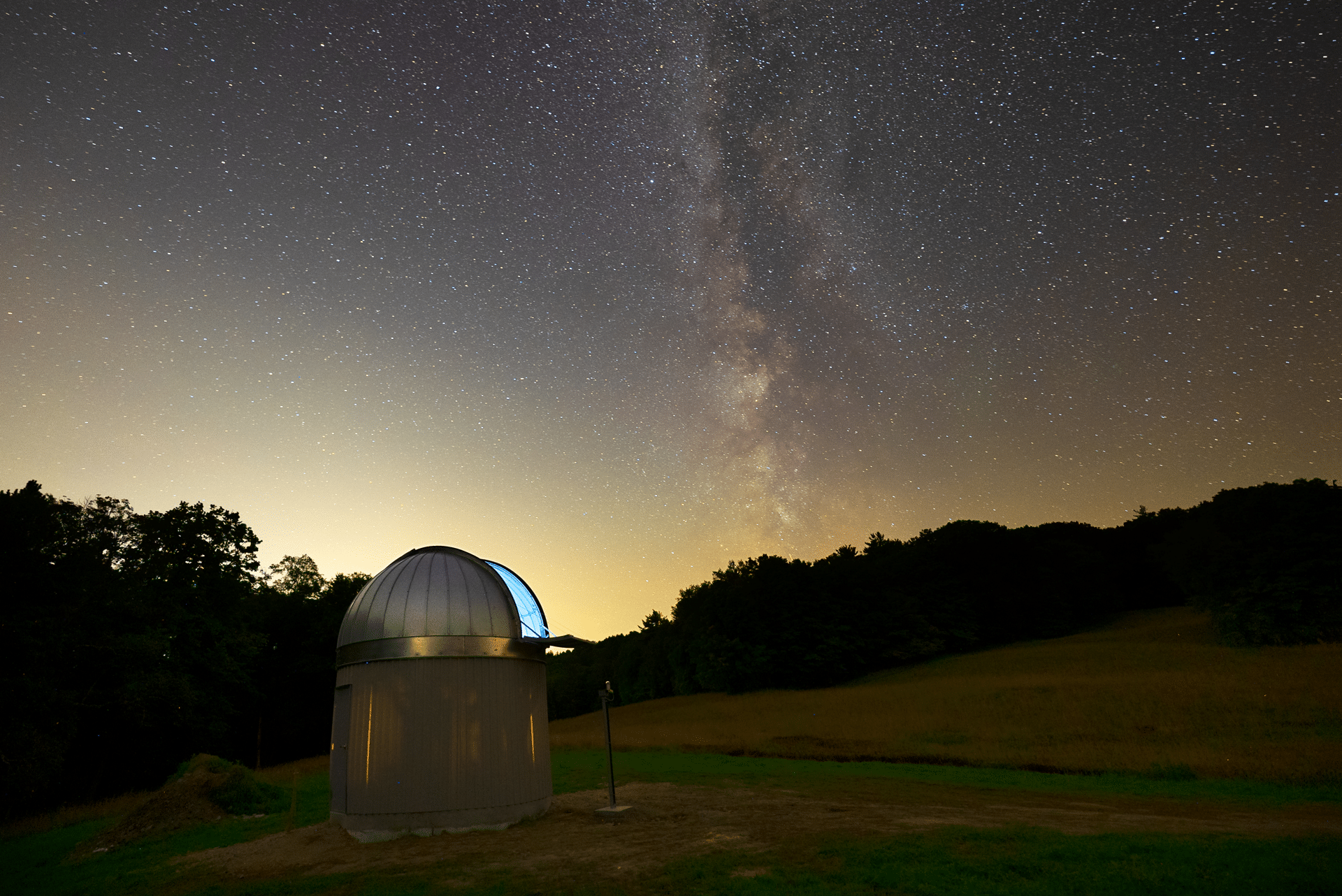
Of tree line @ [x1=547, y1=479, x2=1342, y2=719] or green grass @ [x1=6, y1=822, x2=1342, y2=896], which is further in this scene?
tree line @ [x1=547, y1=479, x2=1342, y2=719]

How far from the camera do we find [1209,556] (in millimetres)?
→ 46344

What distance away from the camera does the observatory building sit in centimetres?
1169

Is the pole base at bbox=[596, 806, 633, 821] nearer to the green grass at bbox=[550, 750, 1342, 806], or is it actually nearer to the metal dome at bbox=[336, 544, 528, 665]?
the metal dome at bbox=[336, 544, 528, 665]

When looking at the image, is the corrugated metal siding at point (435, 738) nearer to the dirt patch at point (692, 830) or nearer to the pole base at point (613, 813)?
the dirt patch at point (692, 830)

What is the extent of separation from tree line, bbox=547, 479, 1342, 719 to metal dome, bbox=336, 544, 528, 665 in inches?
1581

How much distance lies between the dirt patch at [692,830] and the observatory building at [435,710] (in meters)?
0.50

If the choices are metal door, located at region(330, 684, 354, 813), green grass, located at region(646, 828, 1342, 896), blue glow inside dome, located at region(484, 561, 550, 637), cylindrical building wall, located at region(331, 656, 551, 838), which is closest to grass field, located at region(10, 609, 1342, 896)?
green grass, located at region(646, 828, 1342, 896)

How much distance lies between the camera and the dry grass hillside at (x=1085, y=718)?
757 inches

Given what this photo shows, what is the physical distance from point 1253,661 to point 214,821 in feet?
134

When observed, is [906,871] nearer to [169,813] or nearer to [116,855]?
[116,855]

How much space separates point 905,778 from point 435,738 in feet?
39.2

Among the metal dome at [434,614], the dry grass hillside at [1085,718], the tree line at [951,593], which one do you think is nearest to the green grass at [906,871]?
the metal dome at [434,614]

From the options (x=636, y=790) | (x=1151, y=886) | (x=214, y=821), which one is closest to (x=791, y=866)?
(x=1151, y=886)

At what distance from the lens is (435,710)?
39.2ft
